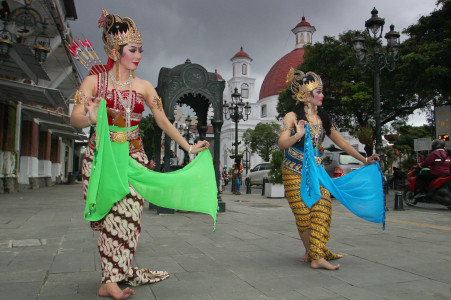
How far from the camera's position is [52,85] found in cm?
2311

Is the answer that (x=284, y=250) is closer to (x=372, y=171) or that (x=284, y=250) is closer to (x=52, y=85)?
(x=372, y=171)

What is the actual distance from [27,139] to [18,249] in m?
17.1

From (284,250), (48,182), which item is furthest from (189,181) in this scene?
(48,182)

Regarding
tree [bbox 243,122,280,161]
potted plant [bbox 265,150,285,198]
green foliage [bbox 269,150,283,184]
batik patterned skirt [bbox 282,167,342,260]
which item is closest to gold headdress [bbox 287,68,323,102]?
batik patterned skirt [bbox 282,167,342,260]

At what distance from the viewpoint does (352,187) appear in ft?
14.4

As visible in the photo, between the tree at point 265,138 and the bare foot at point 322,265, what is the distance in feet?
174

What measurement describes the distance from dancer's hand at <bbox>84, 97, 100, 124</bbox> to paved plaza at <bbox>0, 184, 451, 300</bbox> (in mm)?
1430

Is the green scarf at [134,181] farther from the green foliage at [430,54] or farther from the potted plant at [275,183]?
the green foliage at [430,54]

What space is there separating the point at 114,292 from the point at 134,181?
90cm

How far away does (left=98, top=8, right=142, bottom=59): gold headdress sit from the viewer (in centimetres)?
334

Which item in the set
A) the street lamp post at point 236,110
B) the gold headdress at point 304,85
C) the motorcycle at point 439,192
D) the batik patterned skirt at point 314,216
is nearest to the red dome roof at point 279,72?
the street lamp post at point 236,110

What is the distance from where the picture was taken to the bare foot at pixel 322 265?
3.86 metres

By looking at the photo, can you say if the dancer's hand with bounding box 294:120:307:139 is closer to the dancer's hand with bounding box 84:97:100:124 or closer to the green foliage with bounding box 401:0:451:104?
the dancer's hand with bounding box 84:97:100:124

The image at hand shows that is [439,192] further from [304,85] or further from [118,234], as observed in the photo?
[118,234]
